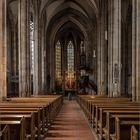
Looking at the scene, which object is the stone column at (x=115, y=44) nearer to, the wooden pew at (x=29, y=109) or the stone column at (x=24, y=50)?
the stone column at (x=24, y=50)

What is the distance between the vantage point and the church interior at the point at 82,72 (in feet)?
25.4

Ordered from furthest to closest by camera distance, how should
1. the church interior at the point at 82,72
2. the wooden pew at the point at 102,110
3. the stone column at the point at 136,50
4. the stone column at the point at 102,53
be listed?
the stone column at the point at 102,53
the stone column at the point at 136,50
the wooden pew at the point at 102,110
the church interior at the point at 82,72

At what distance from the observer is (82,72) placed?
43.3m

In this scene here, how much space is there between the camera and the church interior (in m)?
7.74

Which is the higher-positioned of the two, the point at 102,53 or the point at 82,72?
the point at 102,53

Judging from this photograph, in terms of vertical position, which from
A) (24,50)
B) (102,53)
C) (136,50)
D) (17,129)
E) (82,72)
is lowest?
(17,129)

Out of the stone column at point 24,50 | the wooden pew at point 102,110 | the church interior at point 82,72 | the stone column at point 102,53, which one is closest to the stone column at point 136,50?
the church interior at point 82,72

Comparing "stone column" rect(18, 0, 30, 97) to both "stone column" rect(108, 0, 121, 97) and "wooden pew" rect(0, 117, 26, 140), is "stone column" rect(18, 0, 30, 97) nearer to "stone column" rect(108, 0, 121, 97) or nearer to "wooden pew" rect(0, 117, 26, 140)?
"stone column" rect(108, 0, 121, 97)

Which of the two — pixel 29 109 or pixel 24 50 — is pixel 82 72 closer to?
pixel 24 50

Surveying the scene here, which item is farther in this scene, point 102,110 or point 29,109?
point 29,109

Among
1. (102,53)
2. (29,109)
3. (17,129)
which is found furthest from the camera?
(102,53)

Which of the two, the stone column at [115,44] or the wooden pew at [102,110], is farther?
the stone column at [115,44]

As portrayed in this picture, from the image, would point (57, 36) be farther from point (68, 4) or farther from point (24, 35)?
point (24, 35)

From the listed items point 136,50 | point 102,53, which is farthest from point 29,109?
point 102,53
